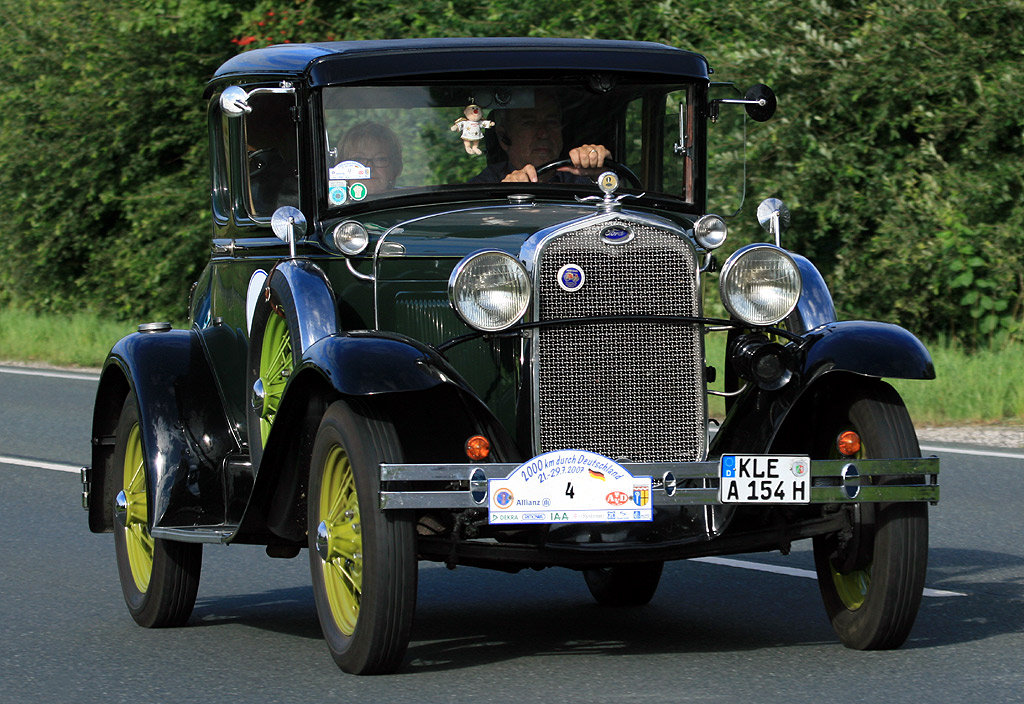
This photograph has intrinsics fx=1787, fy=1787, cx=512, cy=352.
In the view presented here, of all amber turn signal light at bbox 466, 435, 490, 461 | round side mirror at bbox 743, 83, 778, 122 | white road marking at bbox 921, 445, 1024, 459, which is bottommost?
white road marking at bbox 921, 445, 1024, 459

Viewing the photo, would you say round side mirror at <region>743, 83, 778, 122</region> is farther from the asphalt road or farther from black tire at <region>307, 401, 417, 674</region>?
black tire at <region>307, 401, 417, 674</region>

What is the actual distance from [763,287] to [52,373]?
45.7 feet

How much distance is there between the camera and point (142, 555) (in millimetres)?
7078

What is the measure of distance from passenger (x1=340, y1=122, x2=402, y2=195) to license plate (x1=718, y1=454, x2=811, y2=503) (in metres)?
1.79

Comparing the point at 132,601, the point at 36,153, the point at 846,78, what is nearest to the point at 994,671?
the point at 132,601

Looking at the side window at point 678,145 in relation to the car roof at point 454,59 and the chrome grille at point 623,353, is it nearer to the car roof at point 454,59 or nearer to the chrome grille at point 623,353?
the car roof at point 454,59

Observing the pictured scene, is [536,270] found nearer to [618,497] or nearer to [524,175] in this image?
[618,497]

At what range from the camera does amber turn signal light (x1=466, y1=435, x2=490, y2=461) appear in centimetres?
555

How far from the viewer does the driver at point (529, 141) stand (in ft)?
21.6

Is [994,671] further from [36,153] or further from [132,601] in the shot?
[36,153]

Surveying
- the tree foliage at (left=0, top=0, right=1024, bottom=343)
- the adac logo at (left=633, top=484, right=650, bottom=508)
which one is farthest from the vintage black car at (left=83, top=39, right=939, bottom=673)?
the tree foliage at (left=0, top=0, right=1024, bottom=343)

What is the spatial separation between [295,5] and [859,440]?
59.2 ft

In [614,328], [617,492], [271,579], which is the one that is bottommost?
[271,579]

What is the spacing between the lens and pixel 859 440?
18.9ft
